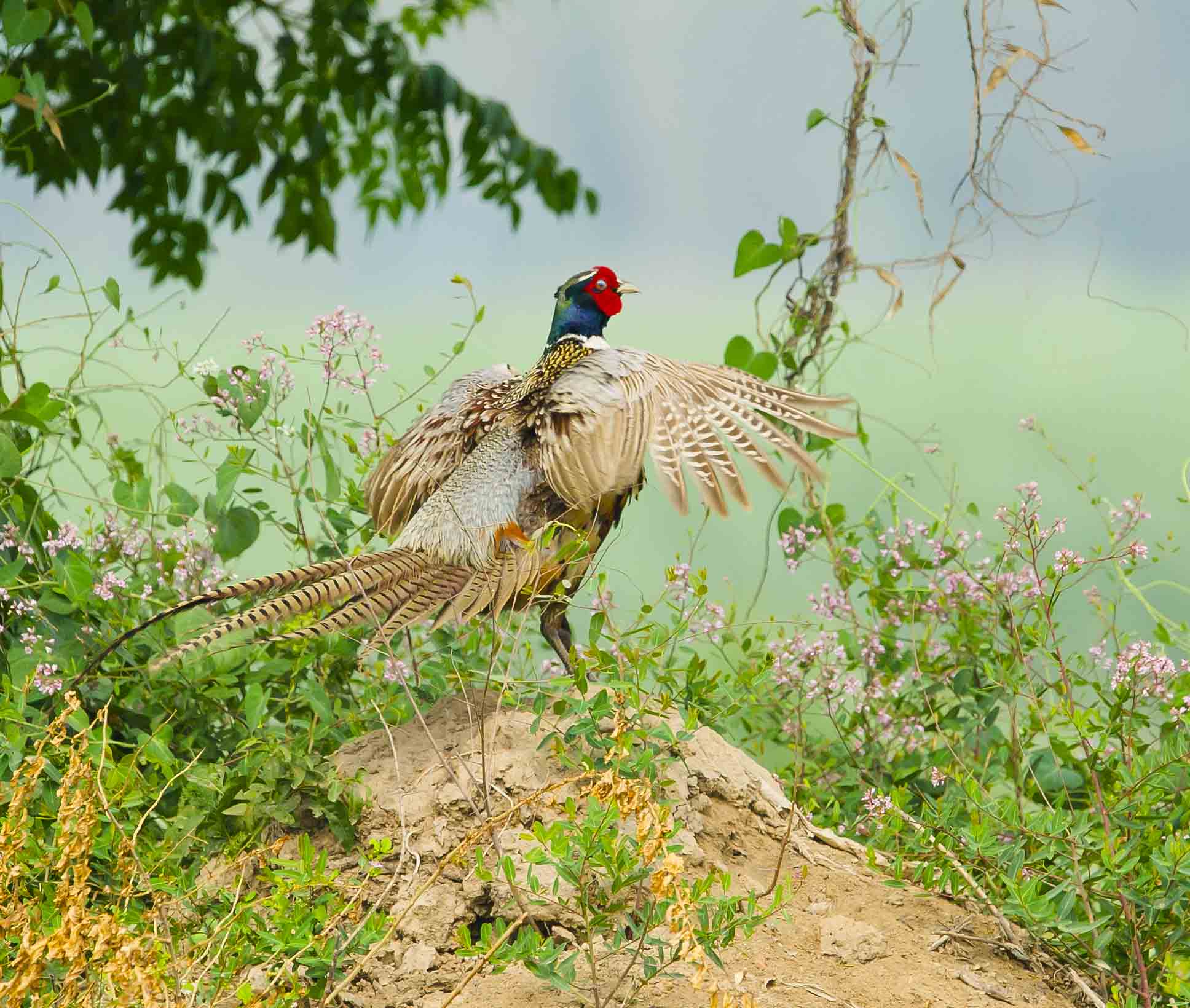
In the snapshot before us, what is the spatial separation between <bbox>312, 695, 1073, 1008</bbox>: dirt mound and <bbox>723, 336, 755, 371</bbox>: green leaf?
A: 1.91 meters

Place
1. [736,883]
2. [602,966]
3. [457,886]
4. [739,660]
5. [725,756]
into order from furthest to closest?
[739,660] → [725,756] → [736,883] → [457,886] → [602,966]

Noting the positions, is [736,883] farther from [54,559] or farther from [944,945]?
[54,559]

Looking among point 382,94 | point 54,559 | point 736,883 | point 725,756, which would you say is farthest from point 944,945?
point 382,94

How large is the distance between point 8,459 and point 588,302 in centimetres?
221

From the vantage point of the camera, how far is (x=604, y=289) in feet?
17.0

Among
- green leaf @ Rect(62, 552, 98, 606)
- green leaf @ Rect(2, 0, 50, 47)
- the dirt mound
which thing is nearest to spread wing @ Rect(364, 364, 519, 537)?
the dirt mound

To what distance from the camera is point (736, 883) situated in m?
4.00

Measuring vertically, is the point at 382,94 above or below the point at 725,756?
above

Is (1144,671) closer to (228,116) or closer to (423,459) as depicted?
(423,459)

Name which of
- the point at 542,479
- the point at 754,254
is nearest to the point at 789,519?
the point at 754,254

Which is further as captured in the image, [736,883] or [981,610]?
[981,610]

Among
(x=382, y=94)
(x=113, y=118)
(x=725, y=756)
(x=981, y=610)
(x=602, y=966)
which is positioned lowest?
(x=602, y=966)

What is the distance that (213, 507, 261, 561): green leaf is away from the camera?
5.14 m

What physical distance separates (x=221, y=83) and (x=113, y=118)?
0.77 m
